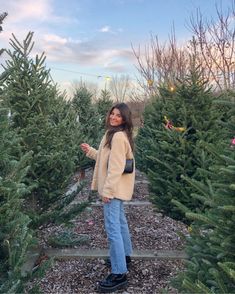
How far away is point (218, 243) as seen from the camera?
2.23 meters

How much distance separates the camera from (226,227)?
6.99 ft

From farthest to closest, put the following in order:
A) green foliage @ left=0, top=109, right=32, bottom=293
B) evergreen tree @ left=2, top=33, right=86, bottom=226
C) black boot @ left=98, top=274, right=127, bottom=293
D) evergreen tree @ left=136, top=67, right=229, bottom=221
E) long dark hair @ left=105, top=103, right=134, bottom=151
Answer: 1. evergreen tree @ left=136, top=67, right=229, bottom=221
2. evergreen tree @ left=2, top=33, right=86, bottom=226
3. long dark hair @ left=105, top=103, right=134, bottom=151
4. black boot @ left=98, top=274, right=127, bottom=293
5. green foliage @ left=0, top=109, right=32, bottom=293

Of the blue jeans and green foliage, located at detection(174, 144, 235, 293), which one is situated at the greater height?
green foliage, located at detection(174, 144, 235, 293)

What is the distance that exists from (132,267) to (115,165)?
4.44 ft

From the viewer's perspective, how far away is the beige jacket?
406cm

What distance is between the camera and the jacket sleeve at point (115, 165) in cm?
405

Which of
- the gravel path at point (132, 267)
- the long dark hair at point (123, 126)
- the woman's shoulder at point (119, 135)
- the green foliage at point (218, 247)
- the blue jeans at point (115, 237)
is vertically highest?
the long dark hair at point (123, 126)

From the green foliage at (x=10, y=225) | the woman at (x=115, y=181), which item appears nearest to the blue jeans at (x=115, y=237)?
the woman at (x=115, y=181)

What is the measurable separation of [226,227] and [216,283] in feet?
0.98

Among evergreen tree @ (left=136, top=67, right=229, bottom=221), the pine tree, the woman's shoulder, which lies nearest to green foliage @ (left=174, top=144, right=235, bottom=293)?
the pine tree

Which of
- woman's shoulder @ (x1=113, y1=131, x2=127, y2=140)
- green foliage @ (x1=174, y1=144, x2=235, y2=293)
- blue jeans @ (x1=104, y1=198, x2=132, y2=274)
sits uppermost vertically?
woman's shoulder @ (x1=113, y1=131, x2=127, y2=140)

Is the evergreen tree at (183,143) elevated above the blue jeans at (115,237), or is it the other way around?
the evergreen tree at (183,143)

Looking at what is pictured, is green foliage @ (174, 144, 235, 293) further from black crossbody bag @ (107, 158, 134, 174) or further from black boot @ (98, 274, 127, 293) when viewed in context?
black crossbody bag @ (107, 158, 134, 174)

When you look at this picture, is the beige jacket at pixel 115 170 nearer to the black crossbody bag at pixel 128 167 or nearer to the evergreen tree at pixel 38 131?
the black crossbody bag at pixel 128 167
